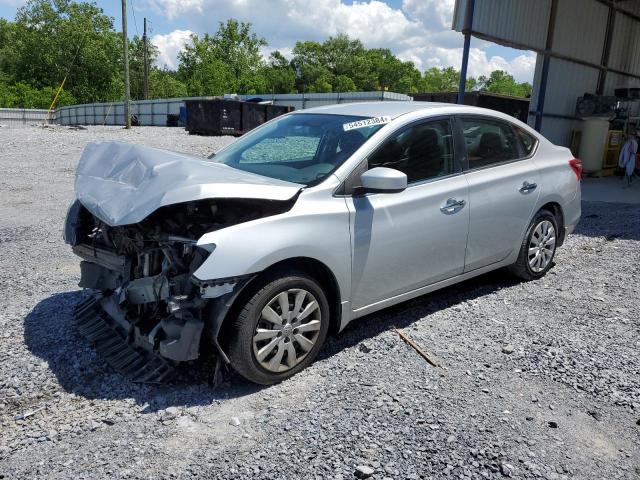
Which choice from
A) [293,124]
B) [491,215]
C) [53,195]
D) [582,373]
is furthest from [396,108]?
[53,195]

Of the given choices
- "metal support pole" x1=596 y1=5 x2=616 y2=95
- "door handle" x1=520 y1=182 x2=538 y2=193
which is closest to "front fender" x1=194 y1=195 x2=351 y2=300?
"door handle" x1=520 y1=182 x2=538 y2=193

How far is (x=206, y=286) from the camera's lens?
298cm

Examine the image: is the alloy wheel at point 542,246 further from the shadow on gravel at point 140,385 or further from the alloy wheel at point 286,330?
the alloy wheel at point 286,330

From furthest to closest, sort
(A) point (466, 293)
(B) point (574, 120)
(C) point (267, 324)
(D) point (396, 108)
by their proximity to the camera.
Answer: (B) point (574, 120), (A) point (466, 293), (D) point (396, 108), (C) point (267, 324)

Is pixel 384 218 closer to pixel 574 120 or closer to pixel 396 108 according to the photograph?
pixel 396 108

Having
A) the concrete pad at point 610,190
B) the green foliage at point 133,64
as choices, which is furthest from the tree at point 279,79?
the concrete pad at point 610,190

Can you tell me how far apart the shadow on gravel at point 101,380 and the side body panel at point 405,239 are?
111 centimetres

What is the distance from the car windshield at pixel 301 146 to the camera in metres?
3.80

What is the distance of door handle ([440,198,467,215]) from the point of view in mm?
4145

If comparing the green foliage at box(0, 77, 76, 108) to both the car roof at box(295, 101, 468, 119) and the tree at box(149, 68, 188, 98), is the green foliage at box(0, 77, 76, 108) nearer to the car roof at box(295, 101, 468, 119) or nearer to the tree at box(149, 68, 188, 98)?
the tree at box(149, 68, 188, 98)

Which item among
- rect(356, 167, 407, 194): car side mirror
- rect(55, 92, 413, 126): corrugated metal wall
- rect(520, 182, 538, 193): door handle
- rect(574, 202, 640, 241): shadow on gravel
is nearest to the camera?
rect(356, 167, 407, 194): car side mirror

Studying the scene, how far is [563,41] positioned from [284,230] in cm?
1576

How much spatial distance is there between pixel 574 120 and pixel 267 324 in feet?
56.0

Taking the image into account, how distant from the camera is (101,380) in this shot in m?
3.41
